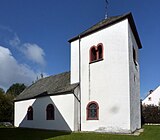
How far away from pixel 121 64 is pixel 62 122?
7833 millimetres

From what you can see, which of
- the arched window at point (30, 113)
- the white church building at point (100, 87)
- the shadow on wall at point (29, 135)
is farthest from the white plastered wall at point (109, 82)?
the arched window at point (30, 113)

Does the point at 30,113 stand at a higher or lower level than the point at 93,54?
lower

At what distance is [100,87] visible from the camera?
64.0ft

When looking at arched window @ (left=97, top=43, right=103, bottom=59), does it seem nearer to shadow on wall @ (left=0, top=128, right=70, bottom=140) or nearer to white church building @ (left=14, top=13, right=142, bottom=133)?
white church building @ (left=14, top=13, right=142, bottom=133)

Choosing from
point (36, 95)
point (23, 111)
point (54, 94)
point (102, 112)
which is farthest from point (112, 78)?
point (23, 111)

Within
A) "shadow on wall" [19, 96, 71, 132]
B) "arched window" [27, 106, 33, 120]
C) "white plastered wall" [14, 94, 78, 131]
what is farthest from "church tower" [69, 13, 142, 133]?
"arched window" [27, 106, 33, 120]

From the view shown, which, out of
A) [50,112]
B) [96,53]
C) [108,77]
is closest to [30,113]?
[50,112]

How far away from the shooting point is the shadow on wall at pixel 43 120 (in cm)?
2136

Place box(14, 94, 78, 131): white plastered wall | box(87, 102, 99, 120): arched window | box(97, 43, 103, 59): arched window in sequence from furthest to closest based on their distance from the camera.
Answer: box(14, 94, 78, 131): white plastered wall, box(97, 43, 103, 59): arched window, box(87, 102, 99, 120): arched window

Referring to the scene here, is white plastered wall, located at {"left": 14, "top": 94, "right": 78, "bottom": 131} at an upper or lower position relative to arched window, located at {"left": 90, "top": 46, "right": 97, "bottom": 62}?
lower

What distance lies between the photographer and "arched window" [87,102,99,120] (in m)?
19.5

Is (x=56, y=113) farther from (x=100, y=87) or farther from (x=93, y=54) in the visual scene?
(x=93, y=54)

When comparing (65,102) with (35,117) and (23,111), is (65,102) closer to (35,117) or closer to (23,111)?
(35,117)

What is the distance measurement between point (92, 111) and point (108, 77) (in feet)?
11.1
